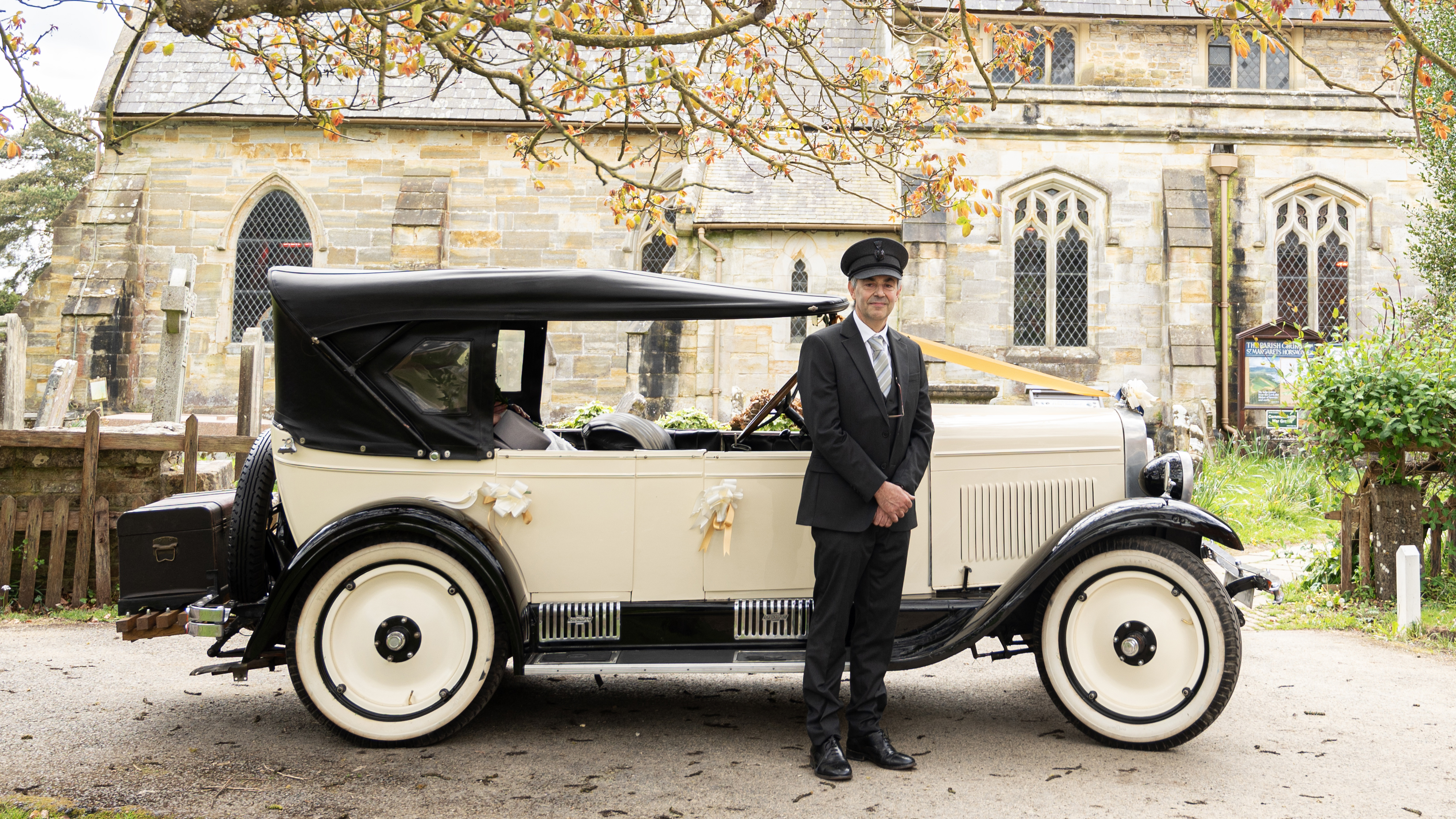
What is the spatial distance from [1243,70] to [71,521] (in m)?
20.4

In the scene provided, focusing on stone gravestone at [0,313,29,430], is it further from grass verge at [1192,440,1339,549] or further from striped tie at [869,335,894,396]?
grass verge at [1192,440,1339,549]

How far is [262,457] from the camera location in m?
4.35

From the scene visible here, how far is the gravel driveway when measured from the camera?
10.8 feet

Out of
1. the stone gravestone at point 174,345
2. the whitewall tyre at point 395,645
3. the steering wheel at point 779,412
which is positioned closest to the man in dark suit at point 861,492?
the steering wheel at point 779,412

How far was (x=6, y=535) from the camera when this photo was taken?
6.44 m

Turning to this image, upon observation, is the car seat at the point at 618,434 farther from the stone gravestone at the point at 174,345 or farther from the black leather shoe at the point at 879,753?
the stone gravestone at the point at 174,345

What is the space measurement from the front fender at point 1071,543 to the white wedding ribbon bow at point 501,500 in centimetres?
172

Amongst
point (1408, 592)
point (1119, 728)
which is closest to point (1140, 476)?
point (1119, 728)

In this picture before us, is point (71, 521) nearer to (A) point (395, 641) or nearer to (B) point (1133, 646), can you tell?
(A) point (395, 641)

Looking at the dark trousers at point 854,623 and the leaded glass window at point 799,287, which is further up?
the leaded glass window at point 799,287

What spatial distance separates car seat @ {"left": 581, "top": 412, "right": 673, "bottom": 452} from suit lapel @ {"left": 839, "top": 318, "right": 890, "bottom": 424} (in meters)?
1.19

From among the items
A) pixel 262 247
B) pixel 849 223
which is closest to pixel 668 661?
pixel 849 223

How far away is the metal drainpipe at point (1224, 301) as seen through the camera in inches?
643

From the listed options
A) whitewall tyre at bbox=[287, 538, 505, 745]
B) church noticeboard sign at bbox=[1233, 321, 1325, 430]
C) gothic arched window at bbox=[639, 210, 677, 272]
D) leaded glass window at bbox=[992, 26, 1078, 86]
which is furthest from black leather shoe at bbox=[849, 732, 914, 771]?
leaded glass window at bbox=[992, 26, 1078, 86]
